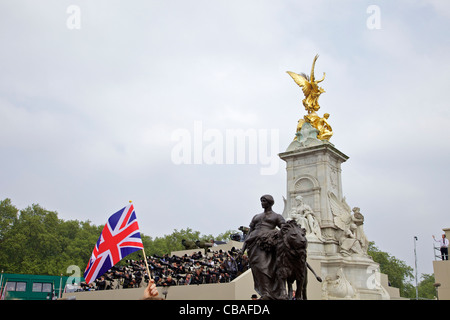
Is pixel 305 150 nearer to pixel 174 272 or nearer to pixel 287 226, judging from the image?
pixel 174 272

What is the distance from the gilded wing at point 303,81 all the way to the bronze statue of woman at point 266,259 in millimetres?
21133

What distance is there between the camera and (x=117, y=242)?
44.0 ft

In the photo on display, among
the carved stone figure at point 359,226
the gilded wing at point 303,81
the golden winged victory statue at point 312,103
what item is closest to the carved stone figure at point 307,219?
the carved stone figure at point 359,226

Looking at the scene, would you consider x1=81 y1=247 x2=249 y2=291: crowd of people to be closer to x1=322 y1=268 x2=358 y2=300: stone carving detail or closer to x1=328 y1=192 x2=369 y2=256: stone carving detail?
x1=322 y1=268 x2=358 y2=300: stone carving detail

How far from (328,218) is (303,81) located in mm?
9790

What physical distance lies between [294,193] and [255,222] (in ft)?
56.9

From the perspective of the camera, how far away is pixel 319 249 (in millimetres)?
24469

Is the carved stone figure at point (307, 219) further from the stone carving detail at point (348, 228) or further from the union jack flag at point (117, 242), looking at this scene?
the union jack flag at point (117, 242)

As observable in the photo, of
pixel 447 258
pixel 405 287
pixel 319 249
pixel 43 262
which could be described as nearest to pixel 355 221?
pixel 319 249

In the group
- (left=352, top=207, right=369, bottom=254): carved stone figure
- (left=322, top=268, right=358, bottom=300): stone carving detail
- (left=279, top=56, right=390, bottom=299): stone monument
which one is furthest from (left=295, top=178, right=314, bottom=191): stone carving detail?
(left=322, top=268, right=358, bottom=300): stone carving detail

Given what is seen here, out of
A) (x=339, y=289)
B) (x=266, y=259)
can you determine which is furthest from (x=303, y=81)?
(x=266, y=259)

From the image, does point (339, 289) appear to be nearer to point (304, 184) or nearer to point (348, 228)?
point (348, 228)

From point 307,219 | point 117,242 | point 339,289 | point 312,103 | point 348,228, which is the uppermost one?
point 312,103

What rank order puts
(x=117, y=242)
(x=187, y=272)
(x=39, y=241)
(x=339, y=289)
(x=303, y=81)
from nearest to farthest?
1. (x=117, y=242)
2. (x=187, y=272)
3. (x=339, y=289)
4. (x=303, y=81)
5. (x=39, y=241)
